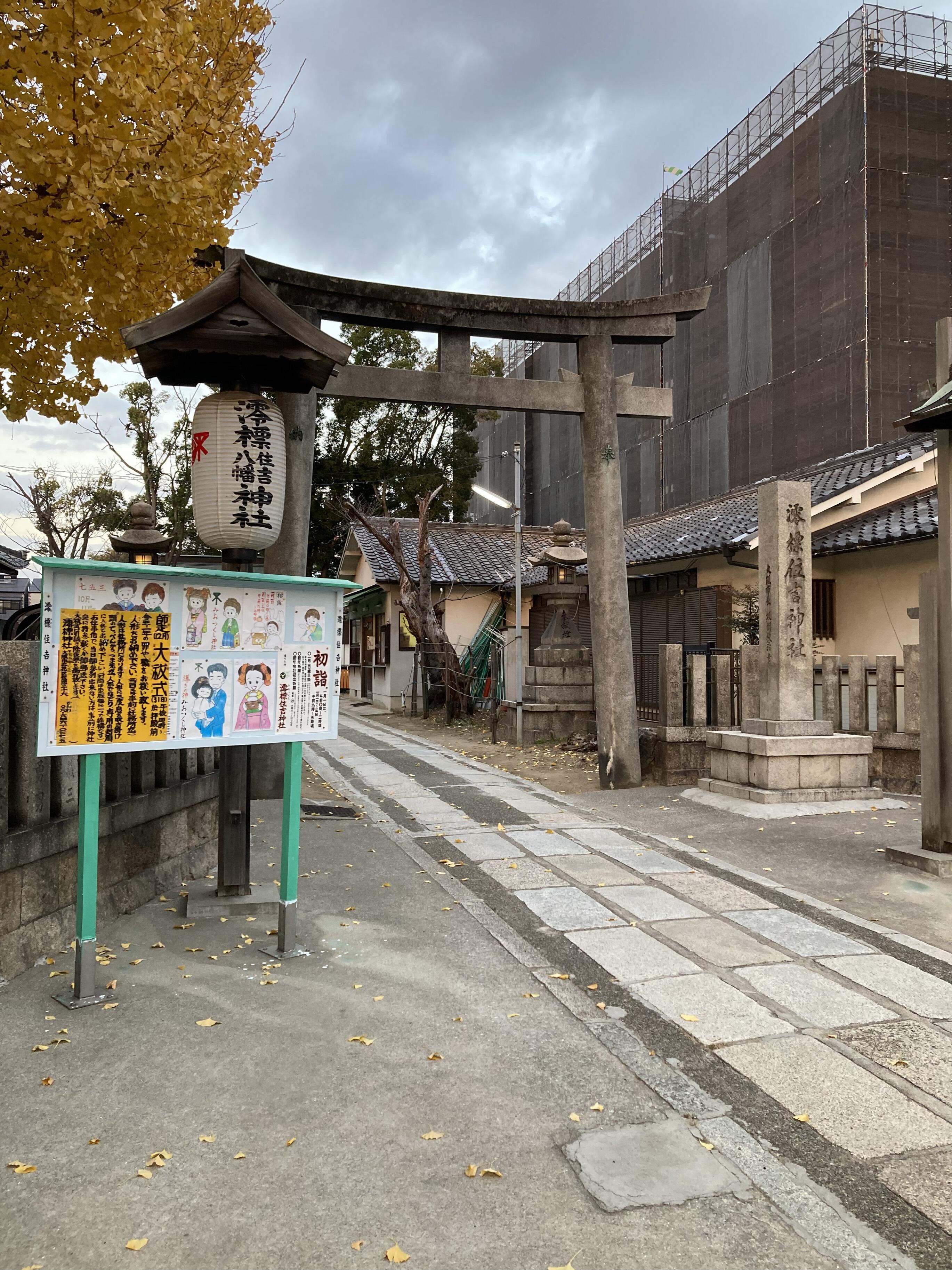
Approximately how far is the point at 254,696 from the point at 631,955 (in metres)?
2.56

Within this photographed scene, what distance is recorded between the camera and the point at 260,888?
5758 millimetres

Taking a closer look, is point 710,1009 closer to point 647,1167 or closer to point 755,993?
point 755,993

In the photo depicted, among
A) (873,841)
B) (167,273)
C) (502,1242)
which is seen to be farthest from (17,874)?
(873,841)

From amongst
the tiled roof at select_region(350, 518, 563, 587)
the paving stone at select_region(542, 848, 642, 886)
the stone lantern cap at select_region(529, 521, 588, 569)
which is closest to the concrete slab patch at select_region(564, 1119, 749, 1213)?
the paving stone at select_region(542, 848, 642, 886)

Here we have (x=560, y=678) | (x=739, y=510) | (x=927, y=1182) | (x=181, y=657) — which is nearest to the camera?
(x=927, y=1182)

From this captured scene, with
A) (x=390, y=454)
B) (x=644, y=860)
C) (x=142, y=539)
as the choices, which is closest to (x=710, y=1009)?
(x=644, y=860)

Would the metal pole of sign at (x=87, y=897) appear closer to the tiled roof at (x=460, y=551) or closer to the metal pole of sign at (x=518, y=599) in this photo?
the metal pole of sign at (x=518, y=599)

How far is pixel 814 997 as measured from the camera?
4.32 metres

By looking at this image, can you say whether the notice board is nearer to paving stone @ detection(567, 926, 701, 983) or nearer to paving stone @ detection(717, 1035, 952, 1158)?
paving stone @ detection(567, 926, 701, 983)

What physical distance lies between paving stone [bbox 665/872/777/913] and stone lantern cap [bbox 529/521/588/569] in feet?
32.6

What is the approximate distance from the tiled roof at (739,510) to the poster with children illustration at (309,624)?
1005 centimetres

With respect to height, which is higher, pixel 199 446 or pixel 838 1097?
pixel 199 446

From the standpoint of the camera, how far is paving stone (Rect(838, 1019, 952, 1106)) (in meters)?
3.50

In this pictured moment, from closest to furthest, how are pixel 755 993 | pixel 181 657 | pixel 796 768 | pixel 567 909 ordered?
1. pixel 755 993
2. pixel 181 657
3. pixel 567 909
4. pixel 796 768
